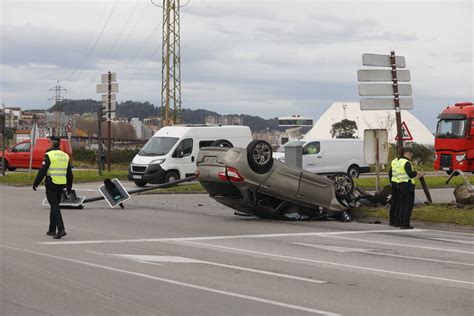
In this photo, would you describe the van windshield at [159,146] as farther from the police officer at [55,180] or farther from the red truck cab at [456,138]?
the police officer at [55,180]

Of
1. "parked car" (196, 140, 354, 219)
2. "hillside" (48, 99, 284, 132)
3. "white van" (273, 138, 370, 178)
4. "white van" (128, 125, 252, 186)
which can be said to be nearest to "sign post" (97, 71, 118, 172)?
"white van" (128, 125, 252, 186)

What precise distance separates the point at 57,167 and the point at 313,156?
847 inches

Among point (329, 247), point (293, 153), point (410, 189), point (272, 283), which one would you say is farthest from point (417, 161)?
point (272, 283)

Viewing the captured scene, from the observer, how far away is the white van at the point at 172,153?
2798cm

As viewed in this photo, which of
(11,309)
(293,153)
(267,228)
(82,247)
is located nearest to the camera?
(11,309)

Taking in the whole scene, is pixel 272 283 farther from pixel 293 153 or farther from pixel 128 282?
pixel 293 153

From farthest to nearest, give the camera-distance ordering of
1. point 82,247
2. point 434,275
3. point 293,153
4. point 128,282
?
point 293,153, point 82,247, point 434,275, point 128,282

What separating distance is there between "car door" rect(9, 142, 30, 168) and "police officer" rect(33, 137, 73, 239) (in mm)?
27055

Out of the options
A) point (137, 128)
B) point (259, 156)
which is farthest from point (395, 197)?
point (137, 128)

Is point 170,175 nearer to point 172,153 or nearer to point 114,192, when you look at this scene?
point 172,153

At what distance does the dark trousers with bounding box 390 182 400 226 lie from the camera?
16188mm

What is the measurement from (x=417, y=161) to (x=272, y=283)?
43.1m

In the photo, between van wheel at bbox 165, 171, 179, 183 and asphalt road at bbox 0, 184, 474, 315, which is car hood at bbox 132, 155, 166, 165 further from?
asphalt road at bbox 0, 184, 474, 315

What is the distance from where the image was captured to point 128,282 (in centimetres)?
877
